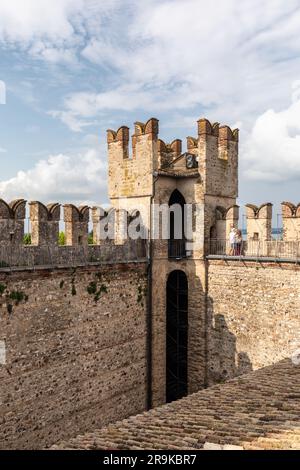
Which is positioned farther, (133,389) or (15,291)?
(133,389)

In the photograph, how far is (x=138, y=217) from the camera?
14578 mm

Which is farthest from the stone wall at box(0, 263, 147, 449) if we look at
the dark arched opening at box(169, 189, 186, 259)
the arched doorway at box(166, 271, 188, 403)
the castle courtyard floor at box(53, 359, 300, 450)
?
the castle courtyard floor at box(53, 359, 300, 450)

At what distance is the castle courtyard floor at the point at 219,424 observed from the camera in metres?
5.32

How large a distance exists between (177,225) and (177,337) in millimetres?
3989

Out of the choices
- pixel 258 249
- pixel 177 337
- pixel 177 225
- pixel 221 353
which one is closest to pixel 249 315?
pixel 221 353

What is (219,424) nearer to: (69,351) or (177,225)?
(69,351)

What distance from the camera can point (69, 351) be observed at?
1164cm

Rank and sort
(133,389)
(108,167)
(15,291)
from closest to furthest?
(15,291) < (133,389) < (108,167)

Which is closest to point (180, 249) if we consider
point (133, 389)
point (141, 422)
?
point (133, 389)

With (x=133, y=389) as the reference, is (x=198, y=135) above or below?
above

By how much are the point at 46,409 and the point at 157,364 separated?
14.9ft

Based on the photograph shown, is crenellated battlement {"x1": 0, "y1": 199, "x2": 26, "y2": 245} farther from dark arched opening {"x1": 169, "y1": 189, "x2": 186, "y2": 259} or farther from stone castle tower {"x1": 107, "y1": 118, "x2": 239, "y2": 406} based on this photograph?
dark arched opening {"x1": 169, "y1": 189, "x2": 186, "y2": 259}
